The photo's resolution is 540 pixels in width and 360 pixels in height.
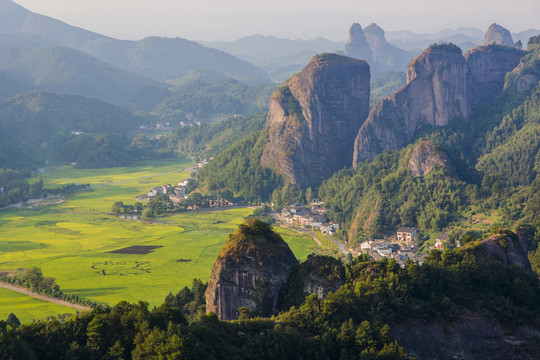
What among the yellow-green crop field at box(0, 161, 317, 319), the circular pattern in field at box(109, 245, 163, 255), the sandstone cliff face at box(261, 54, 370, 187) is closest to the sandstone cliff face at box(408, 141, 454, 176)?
the yellow-green crop field at box(0, 161, 317, 319)

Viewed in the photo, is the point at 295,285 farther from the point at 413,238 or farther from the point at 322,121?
the point at 322,121

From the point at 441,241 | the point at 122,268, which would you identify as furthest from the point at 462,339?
the point at 122,268

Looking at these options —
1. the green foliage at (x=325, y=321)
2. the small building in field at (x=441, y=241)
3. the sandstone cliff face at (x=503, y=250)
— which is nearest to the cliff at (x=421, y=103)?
the small building in field at (x=441, y=241)

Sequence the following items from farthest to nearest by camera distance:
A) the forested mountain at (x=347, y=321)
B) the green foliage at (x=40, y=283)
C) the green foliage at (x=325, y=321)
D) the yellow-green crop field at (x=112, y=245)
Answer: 1. the yellow-green crop field at (x=112, y=245)
2. the green foliage at (x=40, y=283)
3. the forested mountain at (x=347, y=321)
4. the green foliage at (x=325, y=321)

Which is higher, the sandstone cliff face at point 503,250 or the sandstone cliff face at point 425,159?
the sandstone cliff face at point 425,159

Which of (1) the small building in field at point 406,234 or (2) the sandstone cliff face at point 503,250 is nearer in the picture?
(2) the sandstone cliff face at point 503,250

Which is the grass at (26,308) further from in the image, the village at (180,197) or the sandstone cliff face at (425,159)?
the sandstone cliff face at (425,159)

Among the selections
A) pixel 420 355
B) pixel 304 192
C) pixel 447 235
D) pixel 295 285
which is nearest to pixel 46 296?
pixel 295 285

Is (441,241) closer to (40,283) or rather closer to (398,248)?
(398,248)
